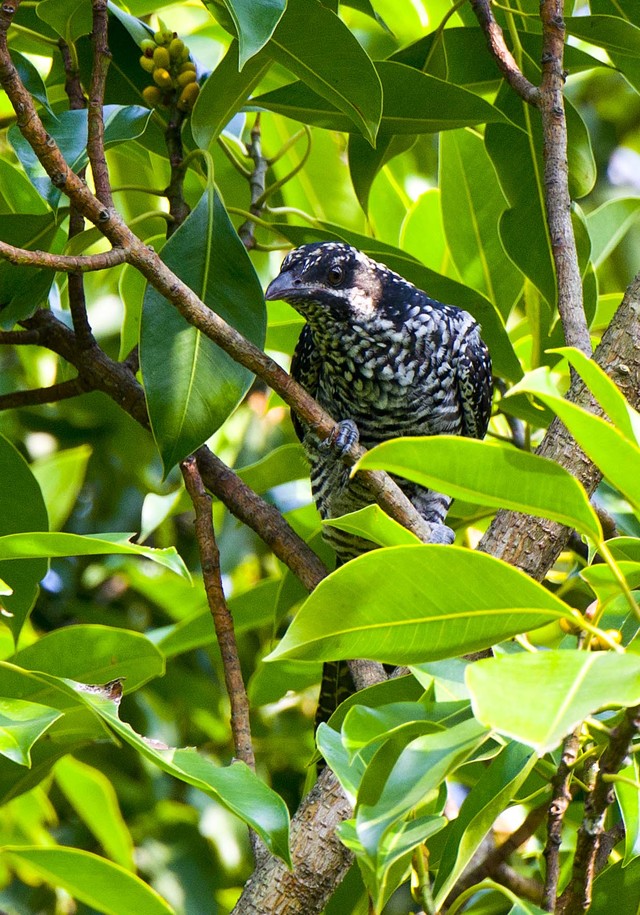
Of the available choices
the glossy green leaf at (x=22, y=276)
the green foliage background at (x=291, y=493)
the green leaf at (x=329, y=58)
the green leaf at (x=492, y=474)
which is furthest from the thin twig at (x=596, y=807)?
the glossy green leaf at (x=22, y=276)

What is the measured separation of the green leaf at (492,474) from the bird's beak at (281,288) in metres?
1.41

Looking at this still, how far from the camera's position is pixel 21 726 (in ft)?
5.35

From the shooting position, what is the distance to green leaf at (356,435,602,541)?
1.38 metres

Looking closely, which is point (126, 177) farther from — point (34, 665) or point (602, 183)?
point (602, 183)

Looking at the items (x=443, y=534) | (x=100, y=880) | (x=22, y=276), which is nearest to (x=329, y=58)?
(x=22, y=276)

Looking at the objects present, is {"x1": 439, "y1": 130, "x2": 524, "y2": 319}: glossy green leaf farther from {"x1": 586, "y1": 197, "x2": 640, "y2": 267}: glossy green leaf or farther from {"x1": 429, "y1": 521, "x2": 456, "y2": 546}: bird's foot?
{"x1": 429, "y1": 521, "x2": 456, "y2": 546}: bird's foot

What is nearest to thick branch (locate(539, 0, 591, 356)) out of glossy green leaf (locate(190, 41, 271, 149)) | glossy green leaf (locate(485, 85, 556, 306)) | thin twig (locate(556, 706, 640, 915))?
glossy green leaf (locate(485, 85, 556, 306))

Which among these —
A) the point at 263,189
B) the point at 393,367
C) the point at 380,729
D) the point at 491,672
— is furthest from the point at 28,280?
the point at 491,672

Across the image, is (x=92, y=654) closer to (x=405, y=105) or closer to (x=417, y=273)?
(x=417, y=273)

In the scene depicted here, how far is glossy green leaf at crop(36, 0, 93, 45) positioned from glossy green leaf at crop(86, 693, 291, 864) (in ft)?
4.92

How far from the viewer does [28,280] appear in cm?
241

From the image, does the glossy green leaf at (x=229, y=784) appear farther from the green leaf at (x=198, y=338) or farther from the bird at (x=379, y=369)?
the bird at (x=379, y=369)

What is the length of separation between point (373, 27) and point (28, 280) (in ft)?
5.80

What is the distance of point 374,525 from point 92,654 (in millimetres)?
1082
